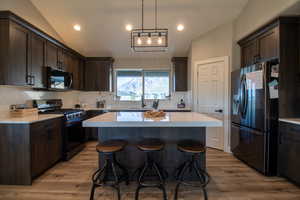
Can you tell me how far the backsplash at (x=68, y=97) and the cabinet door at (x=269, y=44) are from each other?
2.12 meters

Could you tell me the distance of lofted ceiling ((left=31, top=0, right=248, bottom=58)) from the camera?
3209 millimetres

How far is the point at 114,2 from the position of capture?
319cm

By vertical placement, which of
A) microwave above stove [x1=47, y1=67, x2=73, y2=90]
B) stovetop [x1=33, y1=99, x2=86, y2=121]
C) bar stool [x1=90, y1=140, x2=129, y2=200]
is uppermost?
microwave above stove [x1=47, y1=67, x2=73, y2=90]

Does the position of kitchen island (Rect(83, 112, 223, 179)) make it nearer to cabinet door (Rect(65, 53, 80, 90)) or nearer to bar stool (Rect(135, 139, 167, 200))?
bar stool (Rect(135, 139, 167, 200))

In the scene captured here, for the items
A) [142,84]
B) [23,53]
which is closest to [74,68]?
[23,53]

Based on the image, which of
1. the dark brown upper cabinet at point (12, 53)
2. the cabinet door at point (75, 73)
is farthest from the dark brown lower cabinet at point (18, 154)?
the cabinet door at point (75, 73)

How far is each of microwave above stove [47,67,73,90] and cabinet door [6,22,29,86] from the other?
21.3 inches

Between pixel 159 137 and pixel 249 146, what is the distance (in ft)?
5.70

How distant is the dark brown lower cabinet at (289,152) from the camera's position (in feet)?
7.24

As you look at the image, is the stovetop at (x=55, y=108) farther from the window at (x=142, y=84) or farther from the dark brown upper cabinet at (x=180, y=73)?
the dark brown upper cabinet at (x=180, y=73)

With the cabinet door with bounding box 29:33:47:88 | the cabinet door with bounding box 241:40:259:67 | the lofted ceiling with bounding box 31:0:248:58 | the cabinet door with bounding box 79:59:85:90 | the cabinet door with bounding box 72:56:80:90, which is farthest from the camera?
the cabinet door with bounding box 79:59:85:90

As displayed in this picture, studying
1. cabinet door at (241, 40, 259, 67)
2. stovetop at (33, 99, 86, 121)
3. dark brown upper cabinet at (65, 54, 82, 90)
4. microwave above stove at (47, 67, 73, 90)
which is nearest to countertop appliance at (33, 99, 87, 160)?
stovetop at (33, 99, 86, 121)

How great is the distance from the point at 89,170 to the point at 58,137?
0.89 meters

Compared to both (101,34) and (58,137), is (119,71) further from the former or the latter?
(58,137)
